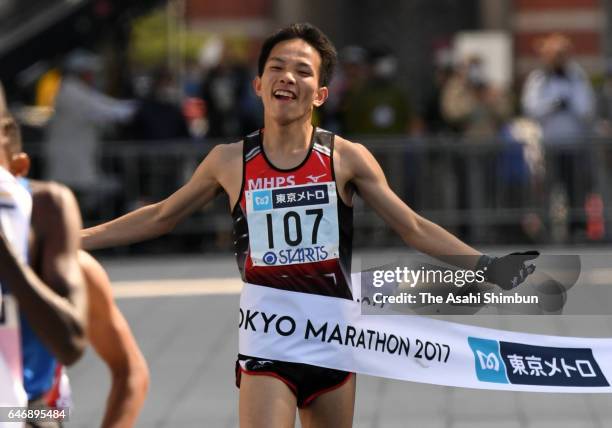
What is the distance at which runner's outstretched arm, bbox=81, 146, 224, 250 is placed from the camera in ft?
16.9

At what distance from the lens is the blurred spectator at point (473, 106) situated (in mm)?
16250

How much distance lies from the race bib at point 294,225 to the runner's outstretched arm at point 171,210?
20 centimetres

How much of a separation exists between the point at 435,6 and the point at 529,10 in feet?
24.0

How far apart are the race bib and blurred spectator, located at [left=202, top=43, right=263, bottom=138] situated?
11205 mm

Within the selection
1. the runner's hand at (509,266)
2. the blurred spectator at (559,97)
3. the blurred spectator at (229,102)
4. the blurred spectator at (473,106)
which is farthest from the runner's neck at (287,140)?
the blurred spectator at (229,102)

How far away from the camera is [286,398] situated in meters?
5.03

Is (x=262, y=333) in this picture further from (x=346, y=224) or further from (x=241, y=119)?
(x=241, y=119)

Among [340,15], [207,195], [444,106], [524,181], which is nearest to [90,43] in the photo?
[444,106]

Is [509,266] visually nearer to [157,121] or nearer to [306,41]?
[306,41]

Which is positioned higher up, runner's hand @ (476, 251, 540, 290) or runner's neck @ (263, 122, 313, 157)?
runner's neck @ (263, 122, 313, 157)

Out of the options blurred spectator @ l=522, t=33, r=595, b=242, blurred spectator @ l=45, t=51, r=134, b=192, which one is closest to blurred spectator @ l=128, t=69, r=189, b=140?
blurred spectator @ l=45, t=51, r=134, b=192

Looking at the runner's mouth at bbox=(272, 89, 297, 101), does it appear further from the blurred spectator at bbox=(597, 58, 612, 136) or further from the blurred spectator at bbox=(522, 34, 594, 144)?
the blurred spectator at bbox=(597, 58, 612, 136)

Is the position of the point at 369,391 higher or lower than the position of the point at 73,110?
lower

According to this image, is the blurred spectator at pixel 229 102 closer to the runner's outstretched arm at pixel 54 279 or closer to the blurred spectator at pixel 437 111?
the blurred spectator at pixel 437 111
